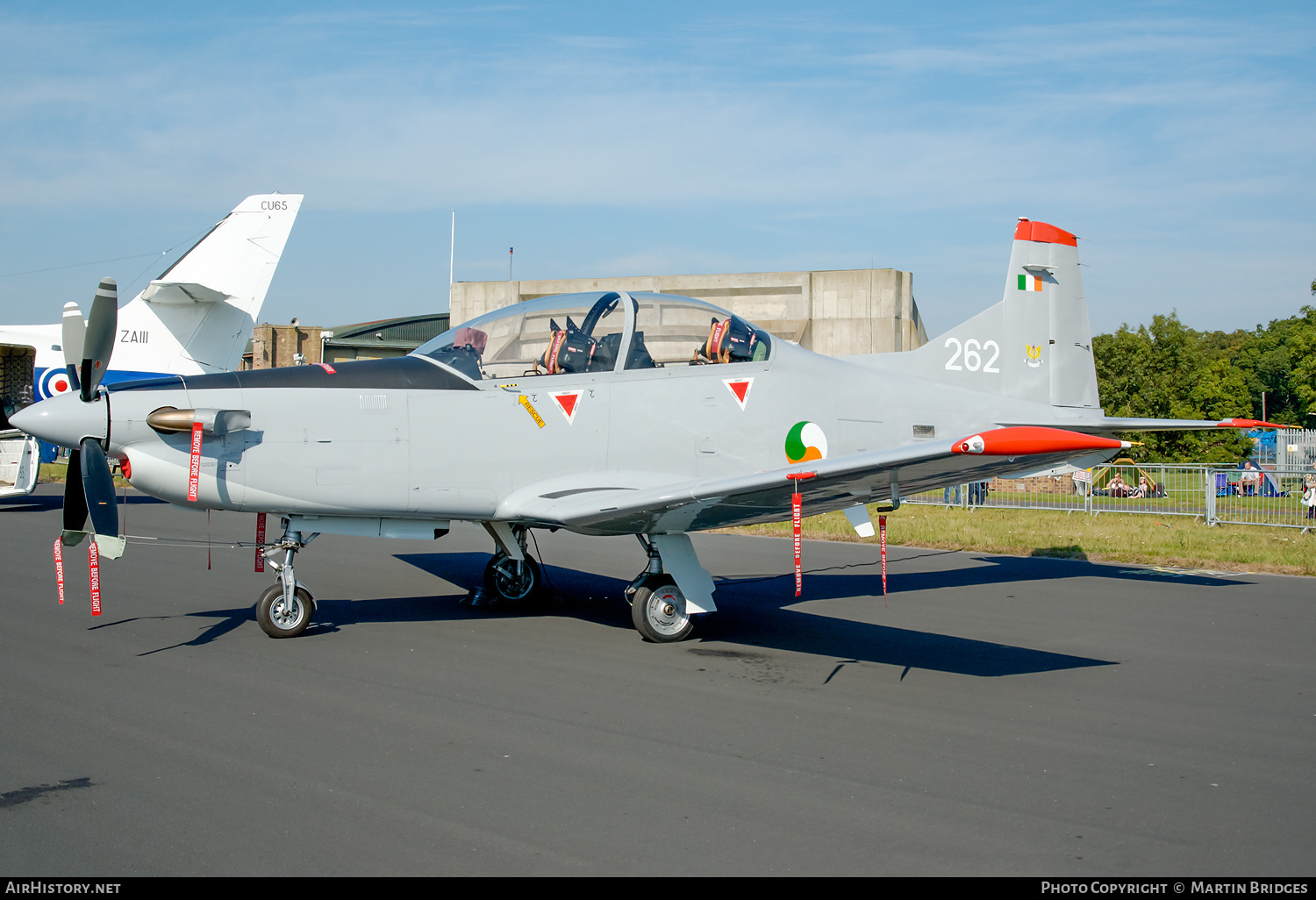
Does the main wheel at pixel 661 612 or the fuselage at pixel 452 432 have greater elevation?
the fuselage at pixel 452 432

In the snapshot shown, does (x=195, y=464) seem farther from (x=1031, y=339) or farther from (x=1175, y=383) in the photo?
(x=1175, y=383)

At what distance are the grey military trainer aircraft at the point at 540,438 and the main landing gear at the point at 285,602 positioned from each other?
0.02m

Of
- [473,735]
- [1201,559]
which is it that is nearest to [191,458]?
[473,735]

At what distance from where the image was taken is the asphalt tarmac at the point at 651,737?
352 cm

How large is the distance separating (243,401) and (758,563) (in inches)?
277

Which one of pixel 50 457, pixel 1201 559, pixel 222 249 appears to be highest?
pixel 222 249

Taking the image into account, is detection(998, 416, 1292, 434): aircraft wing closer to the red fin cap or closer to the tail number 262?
the tail number 262

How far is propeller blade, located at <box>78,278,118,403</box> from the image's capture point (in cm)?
627

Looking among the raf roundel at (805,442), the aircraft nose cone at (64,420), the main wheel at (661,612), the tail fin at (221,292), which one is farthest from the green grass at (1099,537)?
the tail fin at (221,292)

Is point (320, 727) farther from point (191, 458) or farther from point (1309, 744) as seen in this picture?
point (1309, 744)

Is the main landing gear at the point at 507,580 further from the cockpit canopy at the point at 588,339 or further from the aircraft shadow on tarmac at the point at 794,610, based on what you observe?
the cockpit canopy at the point at 588,339

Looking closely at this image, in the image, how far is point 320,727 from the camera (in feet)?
16.3

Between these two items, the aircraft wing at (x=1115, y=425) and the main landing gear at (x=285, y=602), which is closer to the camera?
the main landing gear at (x=285, y=602)

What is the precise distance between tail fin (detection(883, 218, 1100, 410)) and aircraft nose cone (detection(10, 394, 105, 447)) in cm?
678
